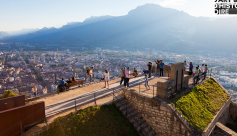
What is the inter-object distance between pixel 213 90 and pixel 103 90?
36.0 feet

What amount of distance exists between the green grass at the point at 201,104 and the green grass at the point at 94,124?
355 cm

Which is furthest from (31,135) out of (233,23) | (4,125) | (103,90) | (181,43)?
(233,23)

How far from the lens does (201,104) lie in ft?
37.7

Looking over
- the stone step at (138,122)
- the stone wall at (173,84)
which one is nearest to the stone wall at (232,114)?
the stone wall at (173,84)

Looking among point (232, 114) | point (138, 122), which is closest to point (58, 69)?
point (138, 122)

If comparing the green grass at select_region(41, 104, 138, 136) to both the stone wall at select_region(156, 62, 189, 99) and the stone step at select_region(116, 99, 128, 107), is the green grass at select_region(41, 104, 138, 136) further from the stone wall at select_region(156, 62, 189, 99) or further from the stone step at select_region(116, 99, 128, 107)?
the stone wall at select_region(156, 62, 189, 99)

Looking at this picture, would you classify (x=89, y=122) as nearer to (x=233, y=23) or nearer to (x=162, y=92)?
(x=162, y=92)

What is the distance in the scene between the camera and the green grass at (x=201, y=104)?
30.7ft

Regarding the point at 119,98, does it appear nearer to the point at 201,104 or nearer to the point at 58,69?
the point at 201,104

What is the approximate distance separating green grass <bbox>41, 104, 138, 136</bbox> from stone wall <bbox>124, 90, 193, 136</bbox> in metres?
1.45

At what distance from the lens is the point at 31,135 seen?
22.3 feet

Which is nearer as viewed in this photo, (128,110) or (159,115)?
(159,115)

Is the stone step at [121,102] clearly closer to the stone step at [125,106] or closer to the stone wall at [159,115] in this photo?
the stone step at [125,106]

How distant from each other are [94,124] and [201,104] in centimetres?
842
